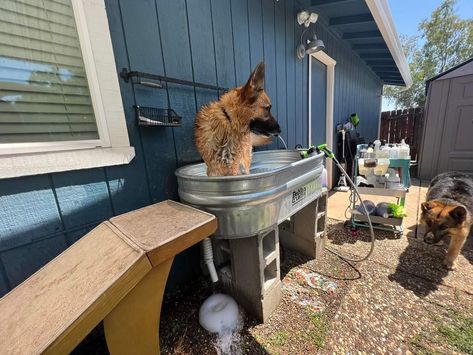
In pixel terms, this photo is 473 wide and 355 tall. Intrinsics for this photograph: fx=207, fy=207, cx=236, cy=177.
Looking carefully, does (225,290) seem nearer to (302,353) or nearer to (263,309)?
(263,309)

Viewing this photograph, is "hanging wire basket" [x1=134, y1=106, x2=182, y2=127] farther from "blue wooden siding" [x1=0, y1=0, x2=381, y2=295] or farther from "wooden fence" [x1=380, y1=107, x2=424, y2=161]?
"wooden fence" [x1=380, y1=107, x2=424, y2=161]

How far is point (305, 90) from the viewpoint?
3.27 m

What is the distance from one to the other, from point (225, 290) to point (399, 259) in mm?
1811

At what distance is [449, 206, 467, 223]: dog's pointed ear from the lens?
1.80 metres

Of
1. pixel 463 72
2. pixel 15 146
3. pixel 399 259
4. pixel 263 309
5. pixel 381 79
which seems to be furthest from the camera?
pixel 381 79

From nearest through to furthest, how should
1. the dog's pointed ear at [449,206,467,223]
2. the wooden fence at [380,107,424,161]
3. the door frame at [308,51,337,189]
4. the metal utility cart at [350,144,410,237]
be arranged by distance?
the dog's pointed ear at [449,206,467,223] < the metal utility cart at [350,144,410,237] < the door frame at [308,51,337,189] < the wooden fence at [380,107,424,161]

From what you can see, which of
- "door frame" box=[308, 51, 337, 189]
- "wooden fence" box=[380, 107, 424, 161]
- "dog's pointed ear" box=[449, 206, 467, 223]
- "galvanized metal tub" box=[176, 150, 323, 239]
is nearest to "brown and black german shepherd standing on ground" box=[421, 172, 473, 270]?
"dog's pointed ear" box=[449, 206, 467, 223]

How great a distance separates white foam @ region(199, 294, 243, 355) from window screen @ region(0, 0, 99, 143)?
1.45 m

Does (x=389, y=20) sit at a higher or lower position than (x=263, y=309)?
higher

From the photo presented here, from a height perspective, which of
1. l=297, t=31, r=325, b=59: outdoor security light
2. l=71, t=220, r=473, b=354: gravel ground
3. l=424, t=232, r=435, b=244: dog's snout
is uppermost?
l=297, t=31, r=325, b=59: outdoor security light

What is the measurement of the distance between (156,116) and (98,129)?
0.36 metres

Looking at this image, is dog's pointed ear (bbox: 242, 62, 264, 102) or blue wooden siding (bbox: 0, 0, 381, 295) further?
dog's pointed ear (bbox: 242, 62, 264, 102)

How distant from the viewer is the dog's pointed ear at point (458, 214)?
1.80 metres

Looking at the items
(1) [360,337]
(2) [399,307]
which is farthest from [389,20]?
(1) [360,337]
